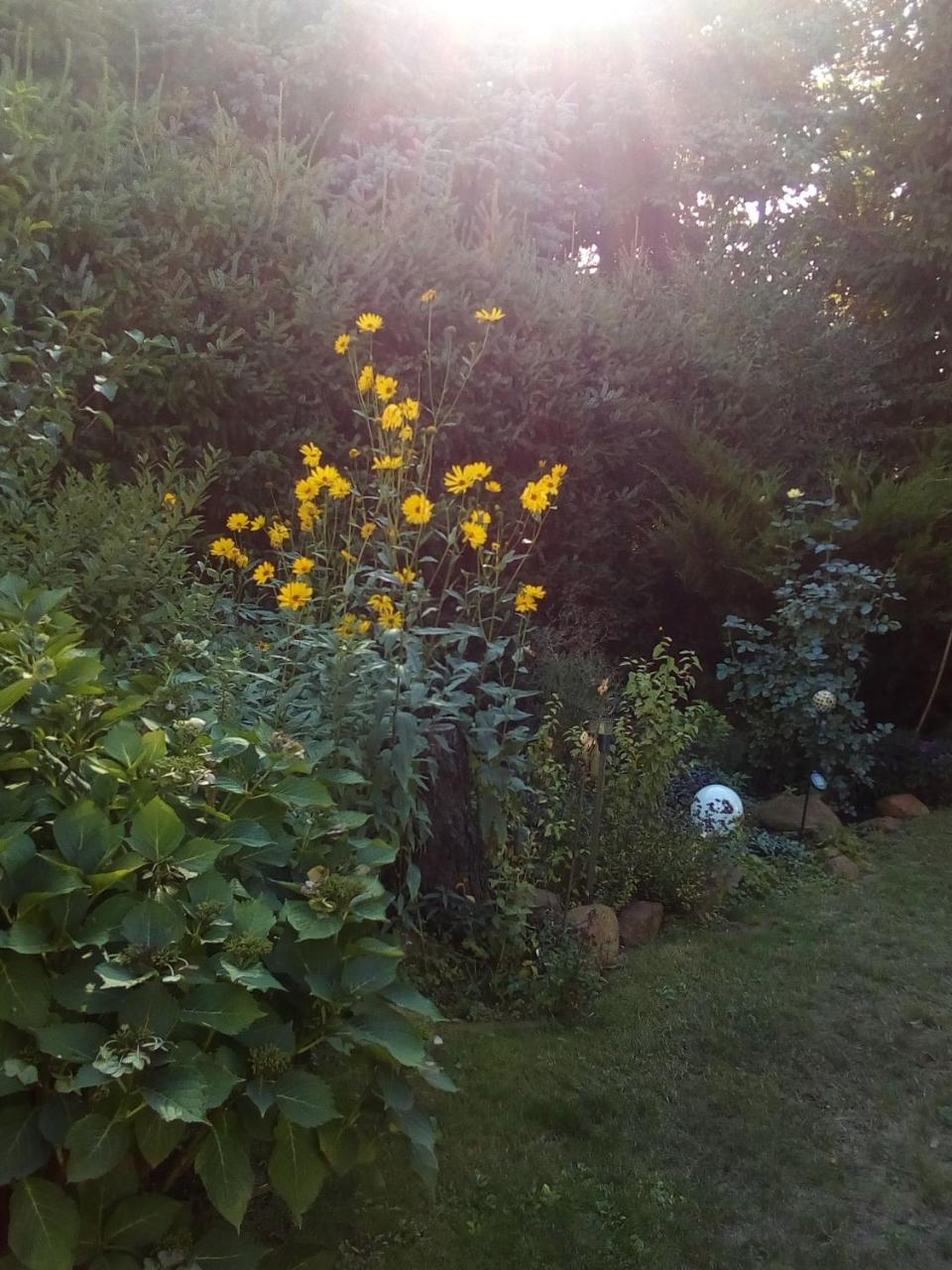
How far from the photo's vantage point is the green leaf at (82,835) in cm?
158

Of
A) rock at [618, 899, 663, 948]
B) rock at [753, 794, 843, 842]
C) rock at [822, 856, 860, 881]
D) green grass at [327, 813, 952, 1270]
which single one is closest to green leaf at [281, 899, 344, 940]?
green grass at [327, 813, 952, 1270]

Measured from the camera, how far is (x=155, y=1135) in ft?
4.70

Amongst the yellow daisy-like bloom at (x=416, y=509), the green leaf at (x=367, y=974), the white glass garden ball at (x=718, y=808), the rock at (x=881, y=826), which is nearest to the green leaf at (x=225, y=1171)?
the green leaf at (x=367, y=974)

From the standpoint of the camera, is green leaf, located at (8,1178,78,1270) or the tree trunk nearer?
green leaf, located at (8,1178,78,1270)

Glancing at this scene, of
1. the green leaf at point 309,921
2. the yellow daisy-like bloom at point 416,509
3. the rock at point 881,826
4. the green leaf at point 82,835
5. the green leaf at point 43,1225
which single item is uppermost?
the yellow daisy-like bloom at point 416,509

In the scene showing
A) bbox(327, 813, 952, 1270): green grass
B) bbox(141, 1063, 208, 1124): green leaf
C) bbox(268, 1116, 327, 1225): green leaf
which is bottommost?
bbox(327, 813, 952, 1270): green grass

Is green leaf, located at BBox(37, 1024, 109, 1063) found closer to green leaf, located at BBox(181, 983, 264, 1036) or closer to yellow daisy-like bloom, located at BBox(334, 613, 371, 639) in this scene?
green leaf, located at BBox(181, 983, 264, 1036)

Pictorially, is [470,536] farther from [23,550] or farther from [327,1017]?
[327,1017]

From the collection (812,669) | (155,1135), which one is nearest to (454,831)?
(155,1135)

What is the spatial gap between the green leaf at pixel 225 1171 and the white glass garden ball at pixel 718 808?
3.23m

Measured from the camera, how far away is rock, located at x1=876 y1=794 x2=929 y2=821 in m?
5.64

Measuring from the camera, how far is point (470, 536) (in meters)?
2.90

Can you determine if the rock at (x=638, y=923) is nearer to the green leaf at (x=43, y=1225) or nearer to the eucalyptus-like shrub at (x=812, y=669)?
the eucalyptus-like shrub at (x=812, y=669)

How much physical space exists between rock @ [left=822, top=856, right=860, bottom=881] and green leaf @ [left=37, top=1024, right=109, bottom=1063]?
3892 mm
